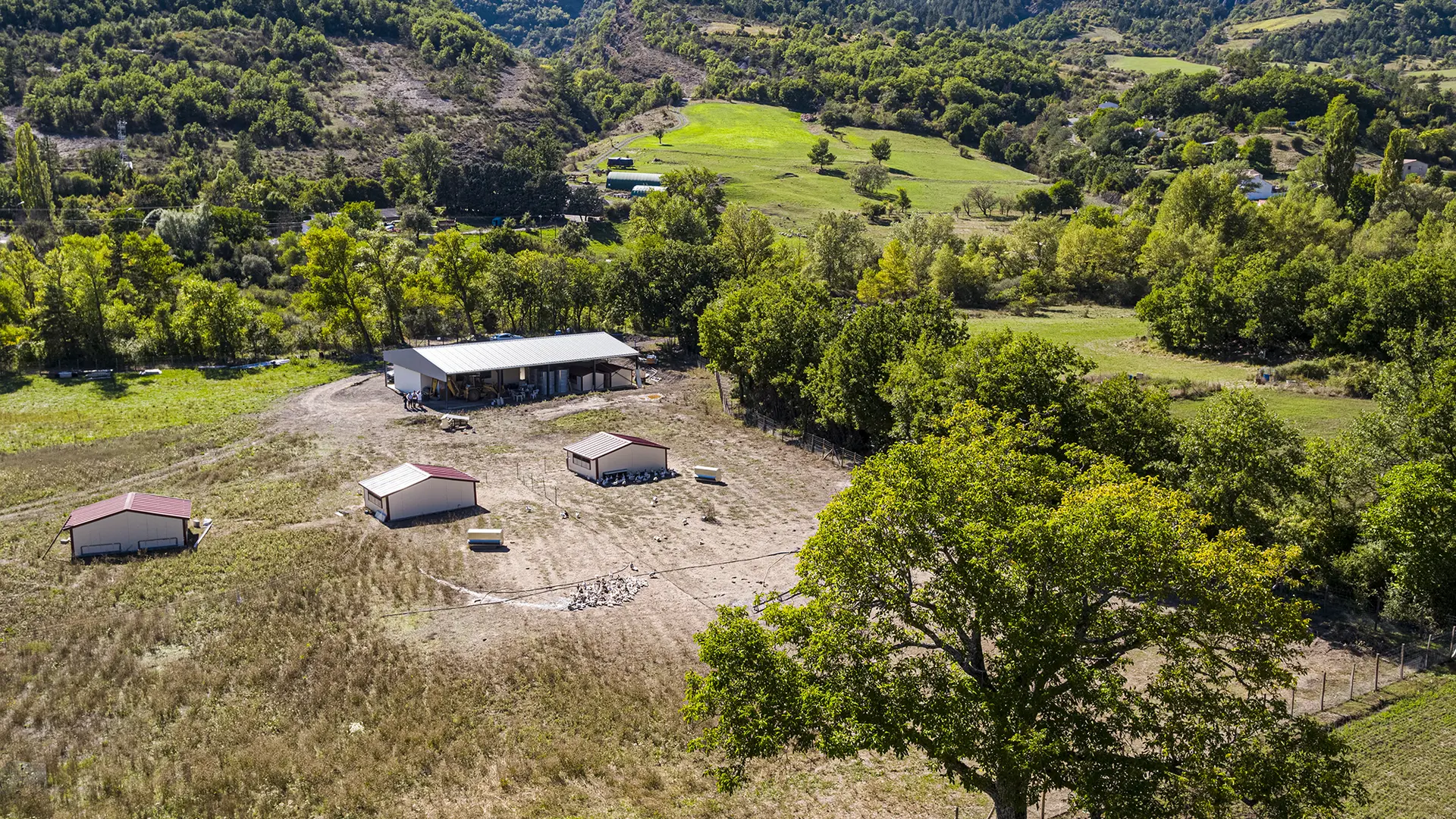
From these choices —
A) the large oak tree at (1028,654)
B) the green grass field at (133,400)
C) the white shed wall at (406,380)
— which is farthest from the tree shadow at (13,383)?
the large oak tree at (1028,654)

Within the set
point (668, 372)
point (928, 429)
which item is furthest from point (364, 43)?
point (928, 429)

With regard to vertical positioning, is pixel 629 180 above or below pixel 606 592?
above

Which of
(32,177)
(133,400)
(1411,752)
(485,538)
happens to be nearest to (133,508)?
(485,538)

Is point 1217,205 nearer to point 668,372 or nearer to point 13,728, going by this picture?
point 668,372

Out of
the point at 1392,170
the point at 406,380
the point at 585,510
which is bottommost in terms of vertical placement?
the point at 585,510

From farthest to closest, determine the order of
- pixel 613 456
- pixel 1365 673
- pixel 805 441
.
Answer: pixel 805 441
pixel 613 456
pixel 1365 673

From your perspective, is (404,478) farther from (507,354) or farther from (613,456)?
(507,354)
